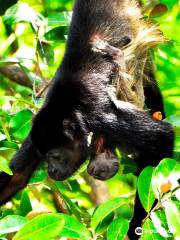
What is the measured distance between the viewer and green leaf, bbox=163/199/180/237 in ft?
7.86

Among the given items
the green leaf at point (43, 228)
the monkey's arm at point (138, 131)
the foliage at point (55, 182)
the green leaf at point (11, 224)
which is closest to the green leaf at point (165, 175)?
the foliage at point (55, 182)

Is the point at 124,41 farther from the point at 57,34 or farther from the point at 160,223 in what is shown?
the point at 160,223

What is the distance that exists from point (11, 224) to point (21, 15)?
186 cm

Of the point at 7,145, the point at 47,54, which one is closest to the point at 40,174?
the point at 7,145

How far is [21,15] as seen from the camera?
3.90 metres

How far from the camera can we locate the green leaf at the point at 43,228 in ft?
7.37

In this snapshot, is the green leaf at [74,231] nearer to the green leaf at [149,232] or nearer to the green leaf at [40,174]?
the green leaf at [149,232]

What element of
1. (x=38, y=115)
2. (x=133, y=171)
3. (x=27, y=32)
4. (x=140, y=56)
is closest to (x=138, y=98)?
(x=140, y=56)

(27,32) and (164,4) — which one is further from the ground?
(164,4)

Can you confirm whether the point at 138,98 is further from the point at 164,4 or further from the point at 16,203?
the point at 16,203

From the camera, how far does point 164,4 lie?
4227 millimetres

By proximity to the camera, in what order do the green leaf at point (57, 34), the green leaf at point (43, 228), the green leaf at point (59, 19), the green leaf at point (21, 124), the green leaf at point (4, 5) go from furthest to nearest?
1. the green leaf at point (4, 5)
2. the green leaf at point (57, 34)
3. the green leaf at point (59, 19)
4. the green leaf at point (21, 124)
5. the green leaf at point (43, 228)

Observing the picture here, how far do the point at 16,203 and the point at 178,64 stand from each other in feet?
5.64

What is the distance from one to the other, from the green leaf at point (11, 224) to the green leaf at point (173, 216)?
0.62 meters
